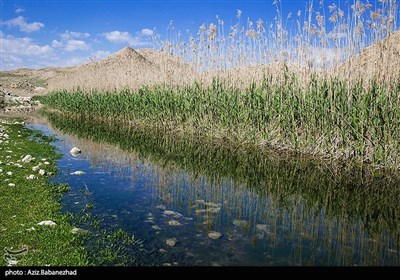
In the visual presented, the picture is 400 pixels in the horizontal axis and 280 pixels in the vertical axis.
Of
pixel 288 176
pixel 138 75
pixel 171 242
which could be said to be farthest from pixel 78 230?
pixel 138 75

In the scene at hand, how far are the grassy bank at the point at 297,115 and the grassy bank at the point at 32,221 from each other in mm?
7287

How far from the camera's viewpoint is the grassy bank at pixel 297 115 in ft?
28.5

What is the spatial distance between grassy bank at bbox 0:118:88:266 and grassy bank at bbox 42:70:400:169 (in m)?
7.29

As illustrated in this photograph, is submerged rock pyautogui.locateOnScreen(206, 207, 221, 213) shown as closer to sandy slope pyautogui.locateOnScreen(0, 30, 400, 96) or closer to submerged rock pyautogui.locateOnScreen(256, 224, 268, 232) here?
submerged rock pyautogui.locateOnScreen(256, 224, 268, 232)

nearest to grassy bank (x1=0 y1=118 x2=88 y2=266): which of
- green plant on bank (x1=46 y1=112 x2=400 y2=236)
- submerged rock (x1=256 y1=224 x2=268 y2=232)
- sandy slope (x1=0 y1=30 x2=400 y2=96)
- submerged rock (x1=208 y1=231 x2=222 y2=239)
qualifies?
submerged rock (x1=208 y1=231 x2=222 y2=239)

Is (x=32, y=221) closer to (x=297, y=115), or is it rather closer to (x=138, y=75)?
(x=297, y=115)

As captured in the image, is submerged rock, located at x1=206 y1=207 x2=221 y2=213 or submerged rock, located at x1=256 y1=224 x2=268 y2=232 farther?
submerged rock, located at x1=206 y1=207 x2=221 y2=213

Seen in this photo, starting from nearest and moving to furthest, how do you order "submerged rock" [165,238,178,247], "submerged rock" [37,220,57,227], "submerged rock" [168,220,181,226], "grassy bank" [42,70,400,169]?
"submerged rock" [165,238,178,247] → "submerged rock" [37,220,57,227] → "submerged rock" [168,220,181,226] → "grassy bank" [42,70,400,169]

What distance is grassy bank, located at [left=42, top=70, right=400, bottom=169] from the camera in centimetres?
869

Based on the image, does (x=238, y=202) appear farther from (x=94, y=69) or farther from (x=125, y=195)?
(x=94, y=69)

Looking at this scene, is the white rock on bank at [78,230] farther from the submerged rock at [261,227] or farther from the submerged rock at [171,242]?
the submerged rock at [261,227]

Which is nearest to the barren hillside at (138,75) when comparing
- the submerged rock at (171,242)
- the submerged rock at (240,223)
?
the submerged rock at (240,223)

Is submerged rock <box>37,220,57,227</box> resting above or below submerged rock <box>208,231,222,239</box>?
above
